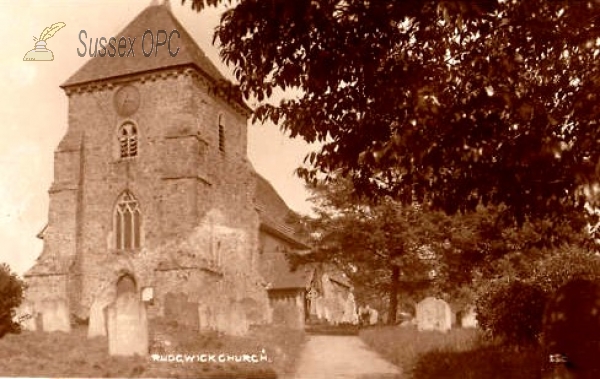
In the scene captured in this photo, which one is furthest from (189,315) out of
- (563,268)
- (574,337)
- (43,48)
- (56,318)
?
(574,337)

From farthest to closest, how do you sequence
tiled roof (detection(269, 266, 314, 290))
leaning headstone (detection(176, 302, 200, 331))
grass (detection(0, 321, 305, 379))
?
1. tiled roof (detection(269, 266, 314, 290))
2. leaning headstone (detection(176, 302, 200, 331))
3. grass (detection(0, 321, 305, 379))

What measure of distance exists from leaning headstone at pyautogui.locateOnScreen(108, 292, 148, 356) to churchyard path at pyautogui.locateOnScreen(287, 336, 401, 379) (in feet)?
10.0

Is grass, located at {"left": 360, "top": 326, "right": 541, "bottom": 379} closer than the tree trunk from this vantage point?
Yes

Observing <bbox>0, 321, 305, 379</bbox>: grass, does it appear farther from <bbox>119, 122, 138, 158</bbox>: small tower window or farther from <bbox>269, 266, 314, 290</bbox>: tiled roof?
<bbox>269, 266, 314, 290</bbox>: tiled roof

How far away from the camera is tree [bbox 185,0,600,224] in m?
7.29

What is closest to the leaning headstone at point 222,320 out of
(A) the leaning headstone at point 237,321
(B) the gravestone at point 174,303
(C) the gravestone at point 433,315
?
(A) the leaning headstone at point 237,321

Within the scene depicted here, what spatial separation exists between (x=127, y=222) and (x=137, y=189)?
1248 mm

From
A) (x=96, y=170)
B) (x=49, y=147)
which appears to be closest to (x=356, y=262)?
(x=96, y=170)

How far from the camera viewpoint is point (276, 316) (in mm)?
33625

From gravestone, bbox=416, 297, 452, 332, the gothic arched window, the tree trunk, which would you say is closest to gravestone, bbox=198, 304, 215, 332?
gravestone, bbox=416, 297, 452, 332

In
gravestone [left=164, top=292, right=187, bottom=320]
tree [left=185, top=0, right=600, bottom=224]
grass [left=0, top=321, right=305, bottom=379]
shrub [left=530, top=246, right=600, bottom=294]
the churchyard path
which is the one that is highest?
tree [left=185, top=0, right=600, bottom=224]

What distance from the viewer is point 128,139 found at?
25.1 meters

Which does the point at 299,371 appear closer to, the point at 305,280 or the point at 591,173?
the point at 591,173

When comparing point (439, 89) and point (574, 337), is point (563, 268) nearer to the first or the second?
point (574, 337)
